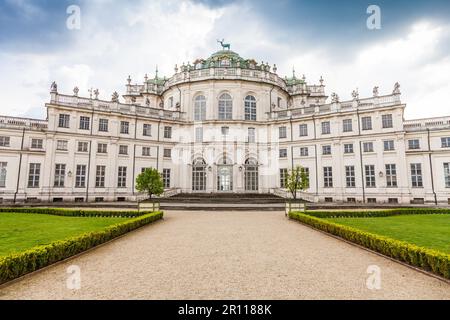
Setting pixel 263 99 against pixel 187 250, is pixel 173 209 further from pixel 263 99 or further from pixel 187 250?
pixel 263 99

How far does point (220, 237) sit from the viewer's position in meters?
11.4

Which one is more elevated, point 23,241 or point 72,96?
point 72,96

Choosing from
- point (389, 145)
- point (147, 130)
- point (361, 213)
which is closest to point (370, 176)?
point (389, 145)

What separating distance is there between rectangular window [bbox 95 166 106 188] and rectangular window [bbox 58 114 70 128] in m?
6.15

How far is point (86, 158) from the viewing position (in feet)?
101

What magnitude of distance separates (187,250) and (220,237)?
8.43 feet

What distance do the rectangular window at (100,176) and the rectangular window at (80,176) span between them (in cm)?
130

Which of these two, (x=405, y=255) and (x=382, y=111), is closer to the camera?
(x=405, y=255)
